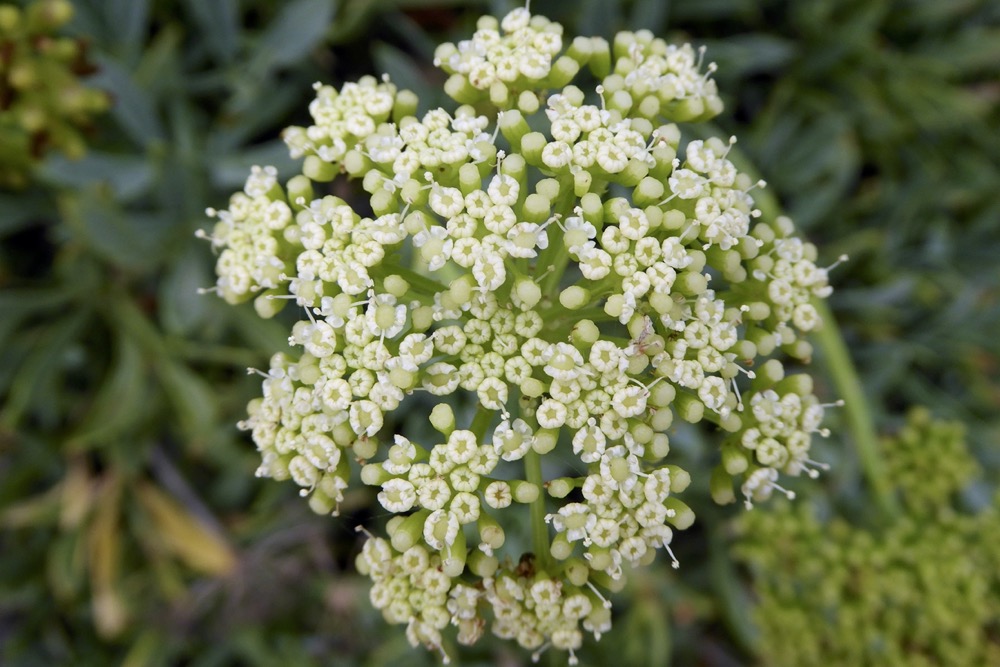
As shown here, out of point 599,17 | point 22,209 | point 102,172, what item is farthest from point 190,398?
point 599,17

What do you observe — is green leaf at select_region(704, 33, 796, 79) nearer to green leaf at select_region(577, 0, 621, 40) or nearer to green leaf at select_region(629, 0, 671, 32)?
green leaf at select_region(629, 0, 671, 32)

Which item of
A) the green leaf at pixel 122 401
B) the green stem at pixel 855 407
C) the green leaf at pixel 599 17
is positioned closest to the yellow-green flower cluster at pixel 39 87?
the green leaf at pixel 122 401

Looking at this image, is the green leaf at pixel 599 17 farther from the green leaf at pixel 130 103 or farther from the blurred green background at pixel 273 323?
the green leaf at pixel 130 103

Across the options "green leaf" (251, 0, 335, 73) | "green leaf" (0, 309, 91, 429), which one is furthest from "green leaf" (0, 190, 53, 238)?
"green leaf" (251, 0, 335, 73)

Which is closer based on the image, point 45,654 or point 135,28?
point 135,28

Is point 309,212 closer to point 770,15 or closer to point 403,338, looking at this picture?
point 403,338

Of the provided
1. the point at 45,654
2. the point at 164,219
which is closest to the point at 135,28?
the point at 164,219

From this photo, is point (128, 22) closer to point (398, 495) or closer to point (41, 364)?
point (41, 364)
